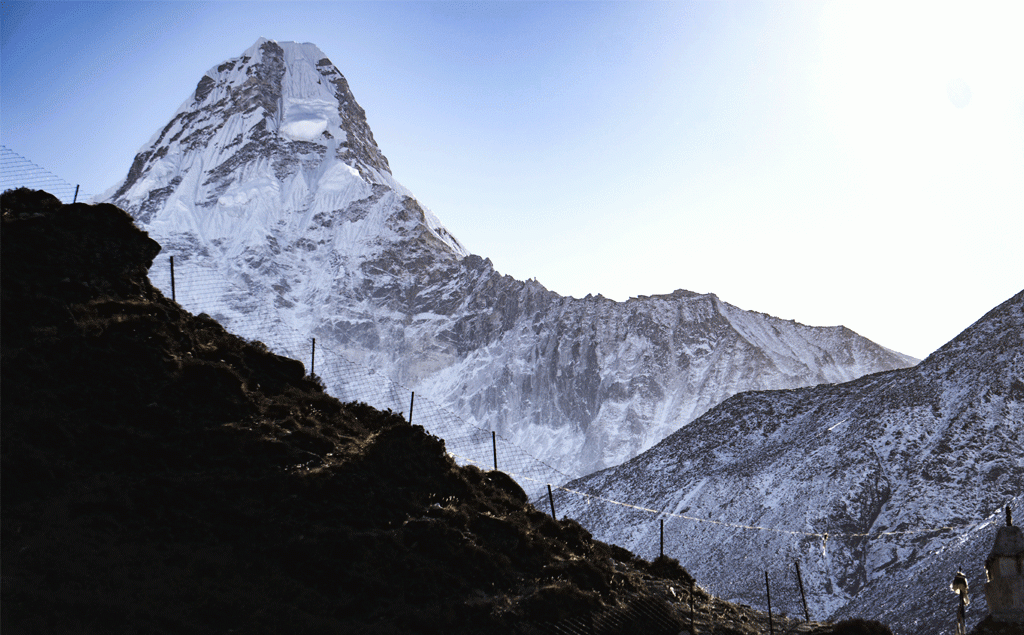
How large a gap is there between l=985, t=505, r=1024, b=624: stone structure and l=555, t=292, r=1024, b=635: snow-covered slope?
31026 millimetres

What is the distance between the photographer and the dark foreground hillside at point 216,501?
17.3 metres

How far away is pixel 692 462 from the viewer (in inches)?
3669

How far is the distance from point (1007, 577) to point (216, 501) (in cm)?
Answer: 1965

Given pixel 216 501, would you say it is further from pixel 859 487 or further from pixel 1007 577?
pixel 859 487

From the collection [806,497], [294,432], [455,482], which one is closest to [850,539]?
[806,497]

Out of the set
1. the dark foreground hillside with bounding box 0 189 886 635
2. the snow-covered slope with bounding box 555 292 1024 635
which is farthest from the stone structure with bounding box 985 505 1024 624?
the snow-covered slope with bounding box 555 292 1024 635

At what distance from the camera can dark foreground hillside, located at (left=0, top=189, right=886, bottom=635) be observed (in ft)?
56.8

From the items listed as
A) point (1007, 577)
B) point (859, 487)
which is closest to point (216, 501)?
point (1007, 577)

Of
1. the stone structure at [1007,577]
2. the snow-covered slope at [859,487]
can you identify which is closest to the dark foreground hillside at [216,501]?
the stone structure at [1007,577]

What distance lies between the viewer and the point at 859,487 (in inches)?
2886

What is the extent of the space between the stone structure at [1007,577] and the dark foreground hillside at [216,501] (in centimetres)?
632

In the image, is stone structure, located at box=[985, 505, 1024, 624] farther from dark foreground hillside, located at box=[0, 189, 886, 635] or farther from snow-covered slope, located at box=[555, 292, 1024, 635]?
snow-covered slope, located at box=[555, 292, 1024, 635]

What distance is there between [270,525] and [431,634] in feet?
15.9

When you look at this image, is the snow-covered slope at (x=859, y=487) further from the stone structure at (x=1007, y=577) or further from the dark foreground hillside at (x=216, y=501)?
the dark foreground hillside at (x=216, y=501)
